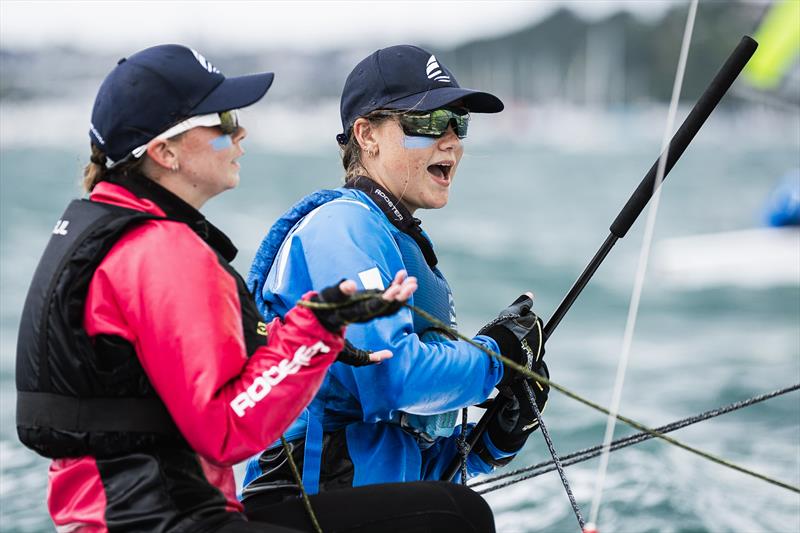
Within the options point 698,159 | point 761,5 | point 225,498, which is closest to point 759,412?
point 761,5

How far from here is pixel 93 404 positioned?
5.26 feet

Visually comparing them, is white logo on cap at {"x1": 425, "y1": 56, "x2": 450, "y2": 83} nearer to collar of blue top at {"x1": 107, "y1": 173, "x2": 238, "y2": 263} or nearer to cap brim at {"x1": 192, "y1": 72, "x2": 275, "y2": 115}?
cap brim at {"x1": 192, "y1": 72, "x2": 275, "y2": 115}

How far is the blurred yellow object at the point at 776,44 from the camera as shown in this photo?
11047 millimetres

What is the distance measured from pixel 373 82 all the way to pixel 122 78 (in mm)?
723

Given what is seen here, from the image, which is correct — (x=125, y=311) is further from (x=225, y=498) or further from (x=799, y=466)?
(x=799, y=466)

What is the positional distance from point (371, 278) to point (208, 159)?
417mm

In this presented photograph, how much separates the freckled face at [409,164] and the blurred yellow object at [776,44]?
30.8 feet

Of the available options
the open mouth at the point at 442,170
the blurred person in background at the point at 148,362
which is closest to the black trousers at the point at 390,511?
the blurred person in background at the point at 148,362

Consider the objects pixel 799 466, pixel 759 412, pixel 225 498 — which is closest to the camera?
pixel 225 498

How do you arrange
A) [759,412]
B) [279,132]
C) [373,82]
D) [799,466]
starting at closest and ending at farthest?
[373,82] < [799,466] < [759,412] < [279,132]

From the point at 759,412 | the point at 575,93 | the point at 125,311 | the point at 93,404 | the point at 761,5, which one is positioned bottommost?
the point at 575,93

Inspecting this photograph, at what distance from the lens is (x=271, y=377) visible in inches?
63.1

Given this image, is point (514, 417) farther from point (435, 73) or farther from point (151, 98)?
point (151, 98)

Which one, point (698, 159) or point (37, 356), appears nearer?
point (37, 356)
